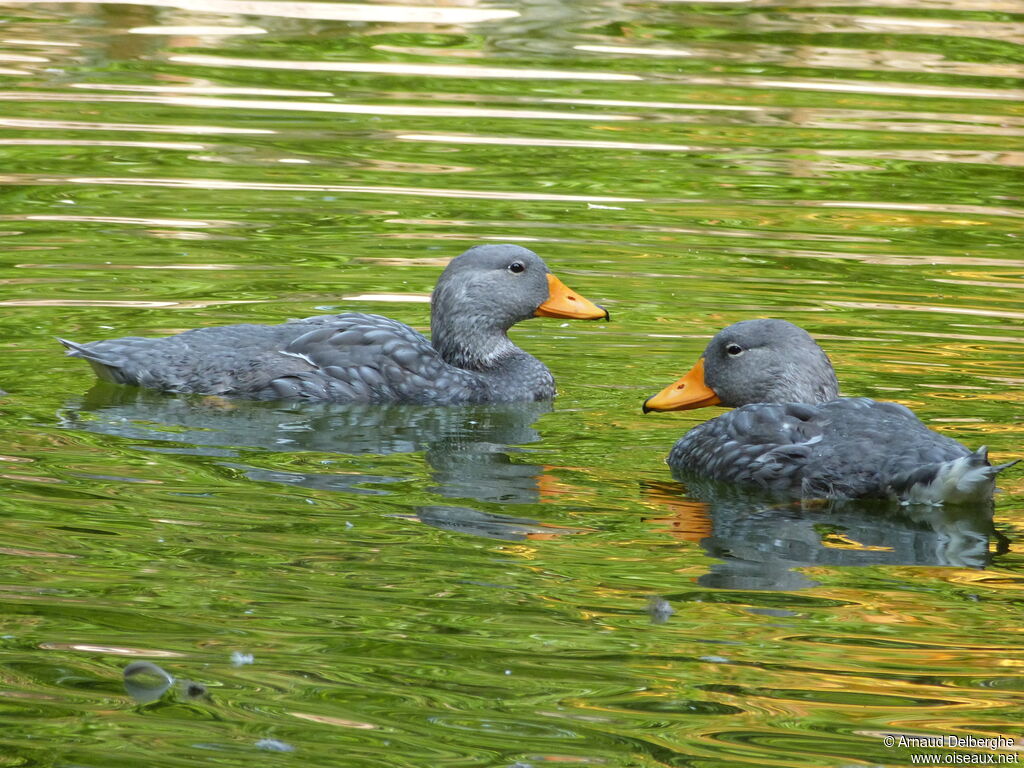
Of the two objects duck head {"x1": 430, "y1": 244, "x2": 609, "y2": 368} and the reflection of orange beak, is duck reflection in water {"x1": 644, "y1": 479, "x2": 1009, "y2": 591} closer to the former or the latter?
the reflection of orange beak

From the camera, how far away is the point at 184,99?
1494 cm

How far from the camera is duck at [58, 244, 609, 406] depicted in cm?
819

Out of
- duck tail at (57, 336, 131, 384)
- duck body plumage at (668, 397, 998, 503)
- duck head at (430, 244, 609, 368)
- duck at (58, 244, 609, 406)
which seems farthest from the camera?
duck head at (430, 244, 609, 368)

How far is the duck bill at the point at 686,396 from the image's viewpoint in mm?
7703

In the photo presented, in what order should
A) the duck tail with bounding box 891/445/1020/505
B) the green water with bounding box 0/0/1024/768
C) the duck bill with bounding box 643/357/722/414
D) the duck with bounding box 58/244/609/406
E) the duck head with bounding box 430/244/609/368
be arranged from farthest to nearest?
1. the duck head with bounding box 430/244/609/368
2. the duck with bounding box 58/244/609/406
3. the duck bill with bounding box 643/357/722/414
4. the duck tail with bounding box 891/445/1020/505
5. the green water with bounding box 0/0/1024/768

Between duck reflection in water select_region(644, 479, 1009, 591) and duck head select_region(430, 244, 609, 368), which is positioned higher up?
duck head select_region(430, 244, 609, 368)

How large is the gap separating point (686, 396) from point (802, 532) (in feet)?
4.71

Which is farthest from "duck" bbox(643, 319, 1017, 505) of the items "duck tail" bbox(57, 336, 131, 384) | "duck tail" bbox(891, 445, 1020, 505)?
"duck tail" bbox(57, 336, 131, 384)

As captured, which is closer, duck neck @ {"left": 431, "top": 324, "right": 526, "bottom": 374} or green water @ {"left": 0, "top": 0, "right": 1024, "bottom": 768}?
green water @ {"left": 0, "top": 0, "right": 1024, "bottom": 768}

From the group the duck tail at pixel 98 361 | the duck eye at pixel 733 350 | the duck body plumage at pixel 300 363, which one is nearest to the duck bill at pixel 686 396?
the duck eye at pixel 733 350

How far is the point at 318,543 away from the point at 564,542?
85 centimetres

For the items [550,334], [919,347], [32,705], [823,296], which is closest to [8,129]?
[550,334]

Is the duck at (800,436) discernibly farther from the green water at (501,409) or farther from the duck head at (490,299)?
the duck head at (490,299)

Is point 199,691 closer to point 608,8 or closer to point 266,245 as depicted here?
point 266,245
